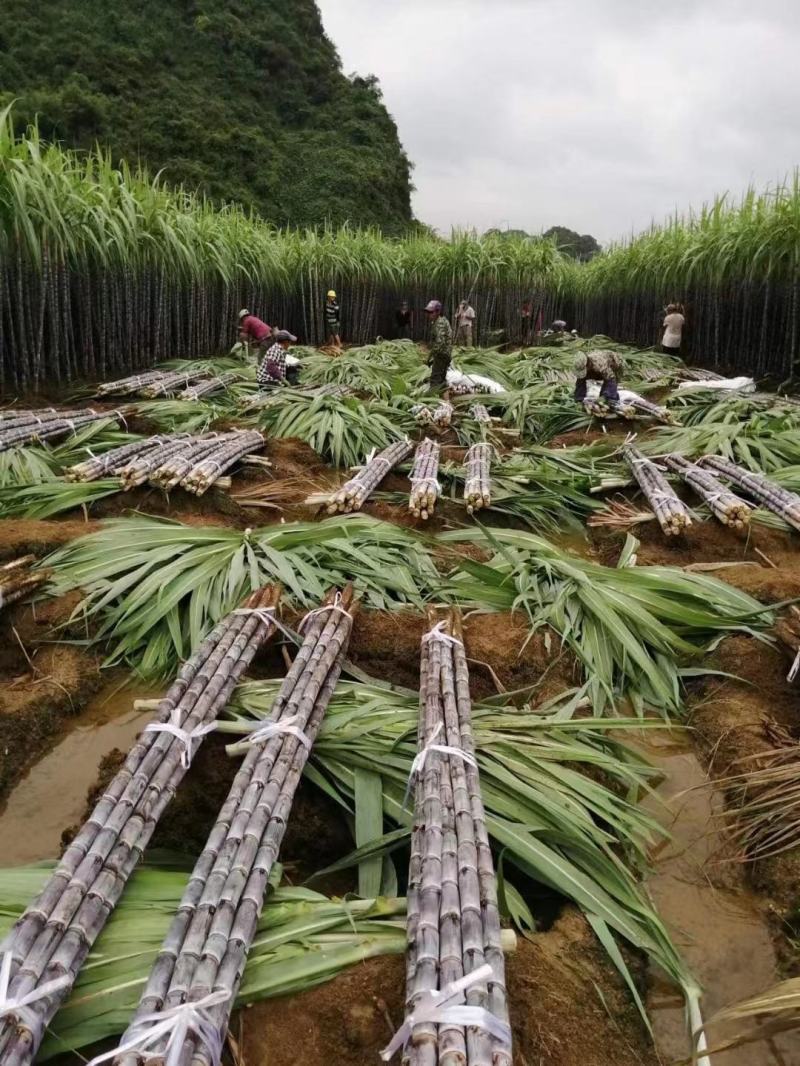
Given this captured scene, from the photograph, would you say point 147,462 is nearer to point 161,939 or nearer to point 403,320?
point 161,939

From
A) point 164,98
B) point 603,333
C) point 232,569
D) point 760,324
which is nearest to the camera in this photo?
point 232,569

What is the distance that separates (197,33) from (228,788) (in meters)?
38.5

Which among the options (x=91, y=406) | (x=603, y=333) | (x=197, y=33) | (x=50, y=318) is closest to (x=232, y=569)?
(x=91, y=406)

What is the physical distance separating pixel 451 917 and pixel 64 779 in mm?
1558

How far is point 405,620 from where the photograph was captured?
2986 mm

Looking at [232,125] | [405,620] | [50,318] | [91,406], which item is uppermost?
[232,125]

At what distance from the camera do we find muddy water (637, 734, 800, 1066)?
1479 millimetres

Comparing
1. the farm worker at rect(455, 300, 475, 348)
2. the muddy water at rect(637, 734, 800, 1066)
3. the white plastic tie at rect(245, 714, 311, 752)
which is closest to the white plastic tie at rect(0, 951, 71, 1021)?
the white plastic tie at rect(245, 714, 311, 752)

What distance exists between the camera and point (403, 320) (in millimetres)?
13352

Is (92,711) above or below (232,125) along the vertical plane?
below

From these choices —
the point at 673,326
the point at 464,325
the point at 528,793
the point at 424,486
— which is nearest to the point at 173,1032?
the point at 528,793

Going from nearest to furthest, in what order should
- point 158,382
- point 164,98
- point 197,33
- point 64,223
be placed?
1. point 64,223
2. point 158,382
3. point 164,98
4. point 197,33

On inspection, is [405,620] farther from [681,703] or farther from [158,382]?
[158,382]

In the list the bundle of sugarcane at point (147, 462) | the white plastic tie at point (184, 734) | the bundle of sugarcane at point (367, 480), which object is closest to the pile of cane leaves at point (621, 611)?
the bundle of sugarcane at point (367, 480)
